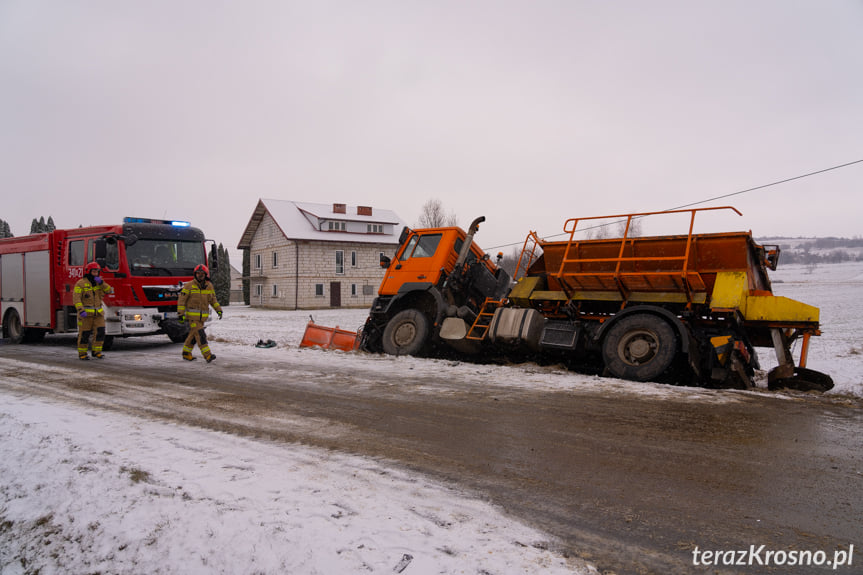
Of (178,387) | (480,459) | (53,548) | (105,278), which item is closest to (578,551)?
(480,459)

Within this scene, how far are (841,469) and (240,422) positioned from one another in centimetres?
508

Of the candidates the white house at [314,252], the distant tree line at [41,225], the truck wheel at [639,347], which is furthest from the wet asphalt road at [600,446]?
the distant tree line at [41,225]

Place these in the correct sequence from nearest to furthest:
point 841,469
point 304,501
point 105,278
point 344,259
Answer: point 304,501
point 841,469
point 105,278
point 344,259

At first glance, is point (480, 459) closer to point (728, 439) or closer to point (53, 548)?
point (728, 439)

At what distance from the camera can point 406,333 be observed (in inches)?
415

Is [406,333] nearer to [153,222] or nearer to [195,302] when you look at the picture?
[195,302]

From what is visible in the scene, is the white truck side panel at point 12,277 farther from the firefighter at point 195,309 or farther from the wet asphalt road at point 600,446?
the wet asphalt road at point 600,446

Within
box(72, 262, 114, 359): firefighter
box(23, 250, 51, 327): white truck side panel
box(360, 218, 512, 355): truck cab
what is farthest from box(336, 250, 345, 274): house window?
box(360, 218, 512, 355): truck cab

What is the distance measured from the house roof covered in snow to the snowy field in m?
34.2

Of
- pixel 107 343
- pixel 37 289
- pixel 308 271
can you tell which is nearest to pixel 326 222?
pixel 308 271

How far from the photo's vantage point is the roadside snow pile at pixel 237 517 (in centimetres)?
269

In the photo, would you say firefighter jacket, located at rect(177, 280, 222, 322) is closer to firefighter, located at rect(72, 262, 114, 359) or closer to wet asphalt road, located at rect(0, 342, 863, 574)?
firefighter, located at rect(72, 262, 114, 359)

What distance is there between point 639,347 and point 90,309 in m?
10.3

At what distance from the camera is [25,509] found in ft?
11.4
